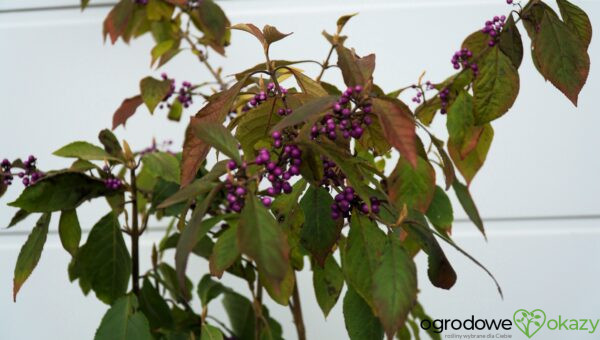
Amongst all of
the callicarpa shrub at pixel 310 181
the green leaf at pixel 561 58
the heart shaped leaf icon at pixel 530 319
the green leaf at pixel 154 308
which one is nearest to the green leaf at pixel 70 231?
the callicarpa shrub at pixel 310 181

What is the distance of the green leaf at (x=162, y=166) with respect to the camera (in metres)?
0.63

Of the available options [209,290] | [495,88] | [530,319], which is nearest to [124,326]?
[209,290]

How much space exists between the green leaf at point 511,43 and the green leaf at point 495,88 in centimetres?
1

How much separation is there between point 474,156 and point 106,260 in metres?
0.37

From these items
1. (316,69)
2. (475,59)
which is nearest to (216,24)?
(475,59)

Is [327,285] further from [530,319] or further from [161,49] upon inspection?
[530,319]

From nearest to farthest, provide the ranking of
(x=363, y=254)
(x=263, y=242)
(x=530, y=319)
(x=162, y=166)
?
(x=263, y=242), (x=363, y=254), (x=162, y=166), (x=530, y=319)

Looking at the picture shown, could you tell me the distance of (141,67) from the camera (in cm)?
113

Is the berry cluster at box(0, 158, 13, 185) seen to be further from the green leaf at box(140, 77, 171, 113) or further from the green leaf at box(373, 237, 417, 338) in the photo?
the green leaf at box(373, 237, 417, 338)

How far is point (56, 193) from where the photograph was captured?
565 mm

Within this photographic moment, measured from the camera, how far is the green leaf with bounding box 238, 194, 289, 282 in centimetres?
32

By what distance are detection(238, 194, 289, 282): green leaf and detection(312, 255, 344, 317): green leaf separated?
0.81 ft

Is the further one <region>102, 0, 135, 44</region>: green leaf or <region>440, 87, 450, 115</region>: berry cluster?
<region>102, 0, 135, 44</region>: green leaf

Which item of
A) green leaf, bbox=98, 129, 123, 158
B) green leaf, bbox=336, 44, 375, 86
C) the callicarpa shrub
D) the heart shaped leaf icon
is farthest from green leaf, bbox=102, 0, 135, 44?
the heart shaped leaf icon
